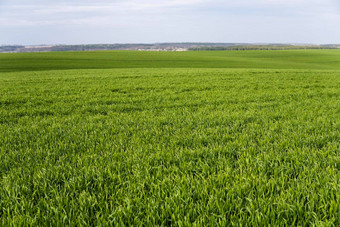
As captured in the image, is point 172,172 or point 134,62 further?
point 134,62

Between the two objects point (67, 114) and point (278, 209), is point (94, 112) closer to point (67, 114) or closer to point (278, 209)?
point (67, 114)

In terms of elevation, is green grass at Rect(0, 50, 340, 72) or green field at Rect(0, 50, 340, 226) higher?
green grass at Rect(0, 50, 340, 72)

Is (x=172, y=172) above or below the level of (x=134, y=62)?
below

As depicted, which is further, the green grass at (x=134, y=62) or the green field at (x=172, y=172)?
the green grass at (x=134, y=62)

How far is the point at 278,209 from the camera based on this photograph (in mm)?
2674

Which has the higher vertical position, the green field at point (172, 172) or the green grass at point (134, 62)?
the green grass at point (134, 62)

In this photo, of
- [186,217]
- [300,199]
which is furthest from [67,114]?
[300,199]

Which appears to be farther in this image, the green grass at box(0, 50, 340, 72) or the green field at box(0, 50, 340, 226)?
the green grass at box(0, 50, 340, 72)

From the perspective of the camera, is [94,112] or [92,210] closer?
[92,210]

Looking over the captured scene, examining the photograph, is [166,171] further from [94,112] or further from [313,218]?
[94,112]

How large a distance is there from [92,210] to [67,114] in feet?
20.6

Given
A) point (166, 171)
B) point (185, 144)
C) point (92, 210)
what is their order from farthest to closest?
point (185, 144), point (166, 171), point (92, 210)

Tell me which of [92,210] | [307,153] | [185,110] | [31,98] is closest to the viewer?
[92,210]

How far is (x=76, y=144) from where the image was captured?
5.17 m
